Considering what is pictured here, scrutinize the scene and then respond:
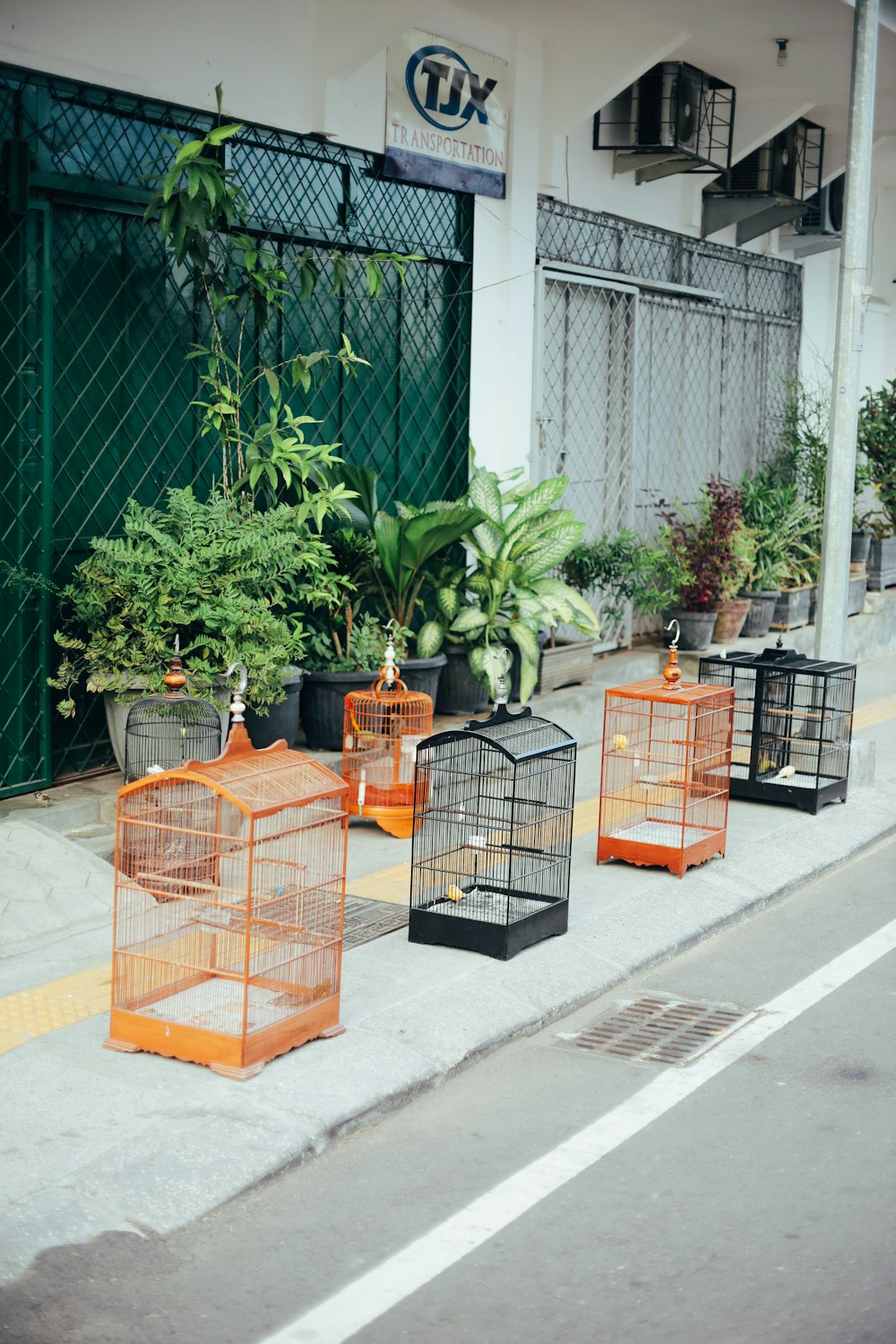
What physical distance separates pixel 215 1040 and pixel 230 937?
0.45 meters

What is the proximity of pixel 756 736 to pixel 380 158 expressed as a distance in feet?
15.5

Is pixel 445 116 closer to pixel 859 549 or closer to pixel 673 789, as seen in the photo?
pixel 673 789

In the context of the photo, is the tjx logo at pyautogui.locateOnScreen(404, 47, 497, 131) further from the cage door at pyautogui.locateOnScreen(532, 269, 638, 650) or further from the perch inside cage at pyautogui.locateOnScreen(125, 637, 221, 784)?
the perch inside cage at pyautogui.locateOnScreen(125, 637, 221, 784)

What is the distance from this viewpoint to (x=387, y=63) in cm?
1073

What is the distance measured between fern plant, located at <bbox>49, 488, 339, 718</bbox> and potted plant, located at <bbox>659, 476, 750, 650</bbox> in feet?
20.5

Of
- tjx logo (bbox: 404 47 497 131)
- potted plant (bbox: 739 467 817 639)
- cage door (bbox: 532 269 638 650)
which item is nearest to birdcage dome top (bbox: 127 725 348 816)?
tjx logo (bbox: 404 47 497 131)

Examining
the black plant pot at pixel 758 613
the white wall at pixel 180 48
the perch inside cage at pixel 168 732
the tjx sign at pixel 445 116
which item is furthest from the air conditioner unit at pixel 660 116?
the perch inside cage at pixel 168 732

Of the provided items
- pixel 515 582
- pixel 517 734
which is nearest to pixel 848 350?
pixel 515 582

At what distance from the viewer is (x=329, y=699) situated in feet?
32.6

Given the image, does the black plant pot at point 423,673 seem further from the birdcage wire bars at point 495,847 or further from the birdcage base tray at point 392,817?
the birdcage wire bars at point 495,847

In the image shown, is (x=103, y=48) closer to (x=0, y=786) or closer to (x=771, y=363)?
(x=0, y=786)

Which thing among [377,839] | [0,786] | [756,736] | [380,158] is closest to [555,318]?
[380,158]

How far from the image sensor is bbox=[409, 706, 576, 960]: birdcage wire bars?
6.94m

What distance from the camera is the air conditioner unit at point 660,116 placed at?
42.9 feet
